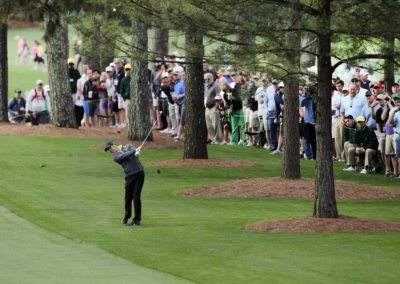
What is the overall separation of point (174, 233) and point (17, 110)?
27.0 m

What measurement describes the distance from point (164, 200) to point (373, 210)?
433 cm

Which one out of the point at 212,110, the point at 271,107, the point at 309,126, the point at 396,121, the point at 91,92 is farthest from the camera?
the point at 91,92

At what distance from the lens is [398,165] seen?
3019cm

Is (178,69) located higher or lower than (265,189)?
higher

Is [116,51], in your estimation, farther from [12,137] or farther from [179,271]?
[12,137]

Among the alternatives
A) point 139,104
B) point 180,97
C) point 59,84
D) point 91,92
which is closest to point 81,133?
point 59,84

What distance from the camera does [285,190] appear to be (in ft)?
86.3

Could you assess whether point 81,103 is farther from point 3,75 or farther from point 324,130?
point 324,130

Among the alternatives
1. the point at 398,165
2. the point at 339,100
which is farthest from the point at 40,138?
the point at 398,165

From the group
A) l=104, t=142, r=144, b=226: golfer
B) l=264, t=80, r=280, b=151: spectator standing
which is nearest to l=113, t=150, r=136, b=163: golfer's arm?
l=104, t=142, r=144, b=226: golfer

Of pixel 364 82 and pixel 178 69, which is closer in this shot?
pixel 364 82

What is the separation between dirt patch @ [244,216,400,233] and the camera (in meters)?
20.8

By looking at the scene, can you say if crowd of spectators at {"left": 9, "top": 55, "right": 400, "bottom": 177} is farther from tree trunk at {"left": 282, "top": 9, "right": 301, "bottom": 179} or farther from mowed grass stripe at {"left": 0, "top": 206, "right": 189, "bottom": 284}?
mowed grass stripe at {"left": 0, "top": 206, "right": 189, "bottom": 284}

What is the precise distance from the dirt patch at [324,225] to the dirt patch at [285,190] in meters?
4.14
